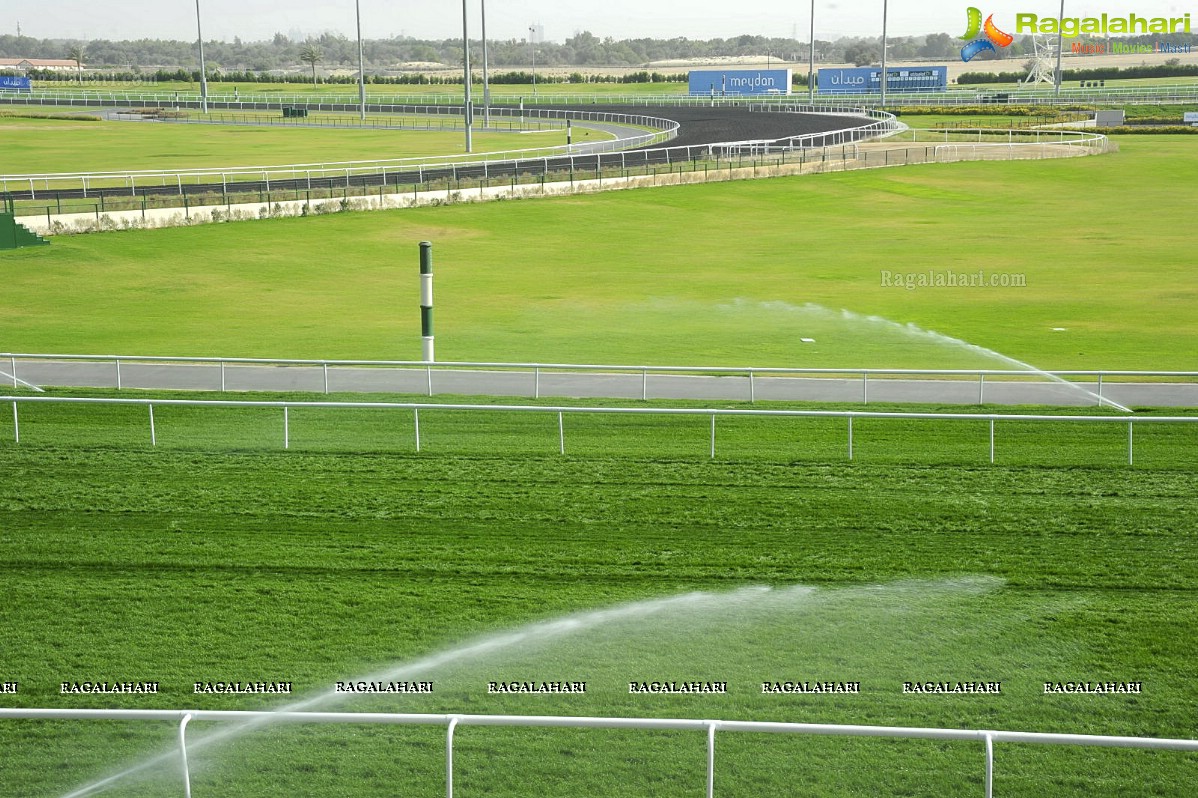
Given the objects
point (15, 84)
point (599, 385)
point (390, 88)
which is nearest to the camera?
point (599, 385)

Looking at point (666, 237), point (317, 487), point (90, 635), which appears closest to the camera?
point (90, 635)

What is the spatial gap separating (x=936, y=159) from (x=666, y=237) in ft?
66.3

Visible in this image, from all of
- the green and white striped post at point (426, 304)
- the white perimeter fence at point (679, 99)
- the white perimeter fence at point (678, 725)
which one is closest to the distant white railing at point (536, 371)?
the green and white striped post at point (426, 304)

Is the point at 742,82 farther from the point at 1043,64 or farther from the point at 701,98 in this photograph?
the point at 1043,64

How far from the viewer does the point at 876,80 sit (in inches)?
4011

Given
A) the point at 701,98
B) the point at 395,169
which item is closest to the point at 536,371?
the point at 395,169

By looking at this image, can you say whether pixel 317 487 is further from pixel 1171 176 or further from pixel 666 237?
pixel 1171 176

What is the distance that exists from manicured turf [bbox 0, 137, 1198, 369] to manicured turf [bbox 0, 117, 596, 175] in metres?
15.5

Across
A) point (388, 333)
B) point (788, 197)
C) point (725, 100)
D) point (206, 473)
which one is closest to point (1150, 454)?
point (206, 473)

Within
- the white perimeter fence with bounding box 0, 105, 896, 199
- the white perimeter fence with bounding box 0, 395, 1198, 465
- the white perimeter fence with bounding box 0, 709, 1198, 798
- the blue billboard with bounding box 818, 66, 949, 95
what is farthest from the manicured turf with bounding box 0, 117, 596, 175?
the white perimeter fence with bounding box 0, 709, 1198, 798

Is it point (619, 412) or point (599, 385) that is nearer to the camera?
point (619, 412)

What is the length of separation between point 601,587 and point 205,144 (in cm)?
5567

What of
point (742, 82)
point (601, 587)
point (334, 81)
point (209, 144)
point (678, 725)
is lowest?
point (601, 587)

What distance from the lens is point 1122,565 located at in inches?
460
